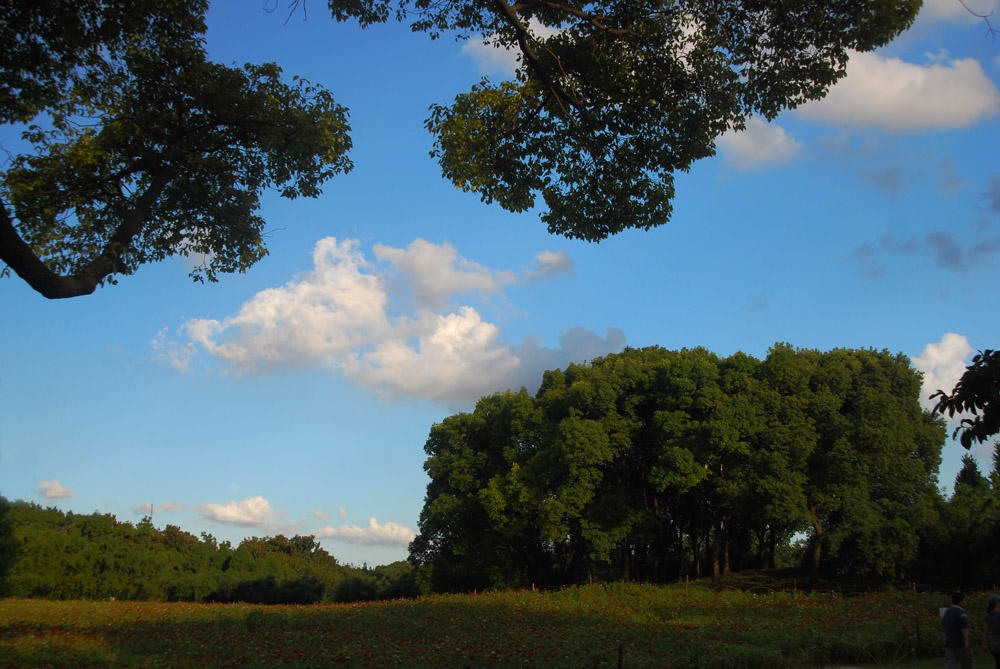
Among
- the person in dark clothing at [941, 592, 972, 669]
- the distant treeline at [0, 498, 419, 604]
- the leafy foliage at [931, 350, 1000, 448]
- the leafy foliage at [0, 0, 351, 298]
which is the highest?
the leafy foliage at [0, 0, 351, 298]

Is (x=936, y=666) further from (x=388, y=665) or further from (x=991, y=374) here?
(x=388, y=665)

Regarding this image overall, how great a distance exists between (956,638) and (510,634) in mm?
8986

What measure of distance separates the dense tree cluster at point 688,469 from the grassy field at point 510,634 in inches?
256

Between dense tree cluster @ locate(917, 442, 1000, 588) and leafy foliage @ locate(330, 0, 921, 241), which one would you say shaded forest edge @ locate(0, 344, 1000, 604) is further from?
leafy foliage @ locate(330, 0, 921, 241)

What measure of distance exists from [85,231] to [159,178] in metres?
1.49

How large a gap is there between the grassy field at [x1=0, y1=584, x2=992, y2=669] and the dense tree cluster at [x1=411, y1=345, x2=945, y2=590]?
650 centimetres

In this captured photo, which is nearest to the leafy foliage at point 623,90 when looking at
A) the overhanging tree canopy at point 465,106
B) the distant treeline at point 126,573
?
the overhanging tree canopy at point 465,106

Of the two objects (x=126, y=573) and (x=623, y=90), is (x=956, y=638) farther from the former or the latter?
(x=126, y=573)

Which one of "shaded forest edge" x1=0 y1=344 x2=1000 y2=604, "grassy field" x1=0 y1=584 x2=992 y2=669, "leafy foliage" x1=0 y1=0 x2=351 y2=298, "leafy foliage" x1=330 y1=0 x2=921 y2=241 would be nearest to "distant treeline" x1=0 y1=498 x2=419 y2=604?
"shaded forest edge" x1=0 y1=344 x2=1000 y2=604

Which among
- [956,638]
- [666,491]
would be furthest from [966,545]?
[956,638]

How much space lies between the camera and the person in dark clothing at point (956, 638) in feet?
31.3

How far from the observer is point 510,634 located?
15117 mm

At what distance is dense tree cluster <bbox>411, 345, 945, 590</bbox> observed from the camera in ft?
90.8

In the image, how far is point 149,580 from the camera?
3778 centimetres
